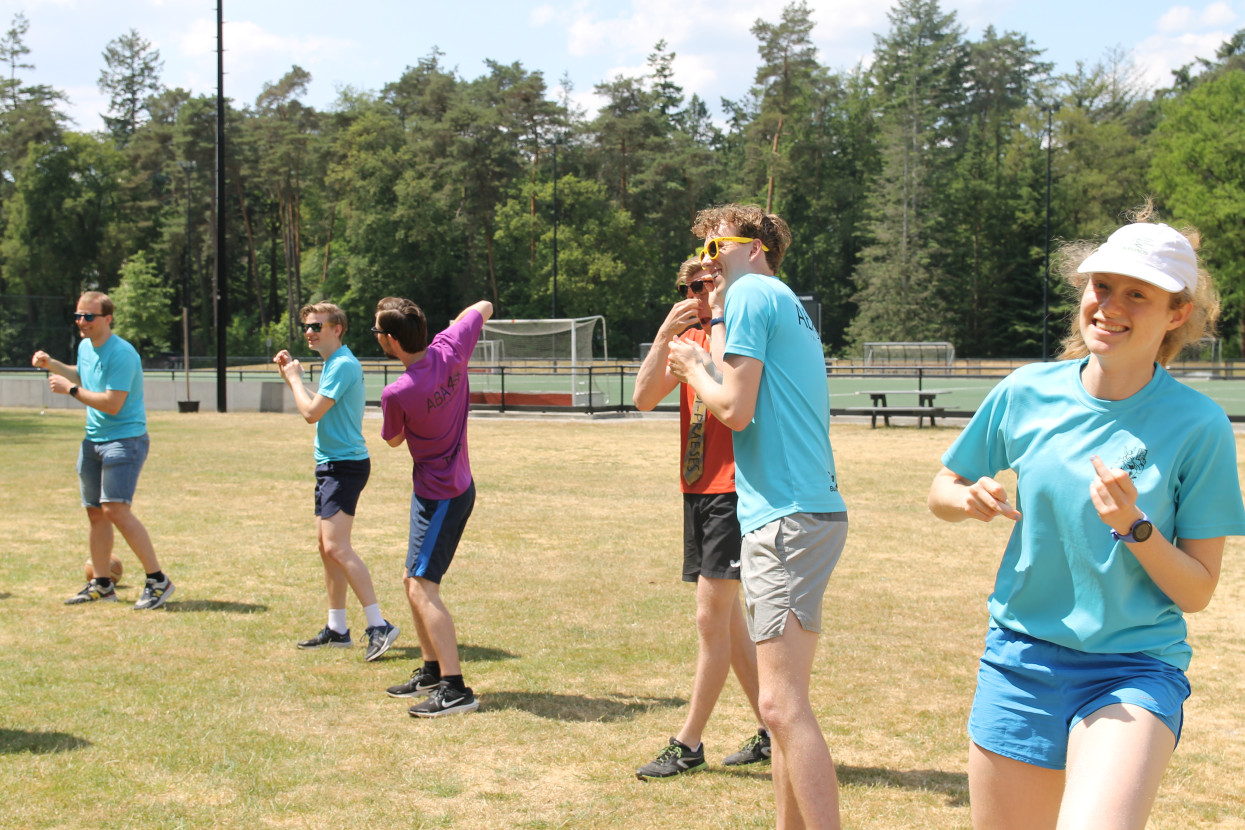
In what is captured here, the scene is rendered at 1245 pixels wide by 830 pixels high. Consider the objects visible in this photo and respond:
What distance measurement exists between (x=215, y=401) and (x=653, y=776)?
27.9m

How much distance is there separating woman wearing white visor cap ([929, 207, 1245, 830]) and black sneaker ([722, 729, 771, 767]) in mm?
2105

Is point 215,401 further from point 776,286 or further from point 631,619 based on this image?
point 776,286

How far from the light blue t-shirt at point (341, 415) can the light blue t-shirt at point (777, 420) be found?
136 inches

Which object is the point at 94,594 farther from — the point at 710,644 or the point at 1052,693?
the point at 1052,693

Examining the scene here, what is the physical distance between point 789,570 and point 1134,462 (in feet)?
3.52

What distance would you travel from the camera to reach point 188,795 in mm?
4148

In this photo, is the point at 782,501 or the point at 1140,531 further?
the point at 782,501

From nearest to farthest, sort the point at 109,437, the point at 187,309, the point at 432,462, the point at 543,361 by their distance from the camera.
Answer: the point at 432,462
the point at 109,437
the point at 187,309
the point at 543,361

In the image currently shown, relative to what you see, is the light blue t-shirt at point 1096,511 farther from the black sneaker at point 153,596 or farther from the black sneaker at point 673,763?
the black sneaker at point 153,596

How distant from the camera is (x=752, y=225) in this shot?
3498 mm

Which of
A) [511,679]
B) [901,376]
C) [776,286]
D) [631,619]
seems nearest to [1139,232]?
[776,286]

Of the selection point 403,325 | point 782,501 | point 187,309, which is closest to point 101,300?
point 403,325

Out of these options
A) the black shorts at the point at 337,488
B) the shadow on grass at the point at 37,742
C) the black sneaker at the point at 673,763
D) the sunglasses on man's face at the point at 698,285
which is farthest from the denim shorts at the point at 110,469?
the sunglasses on man's face at the point at 698,285

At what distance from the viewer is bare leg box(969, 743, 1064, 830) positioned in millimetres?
2408
